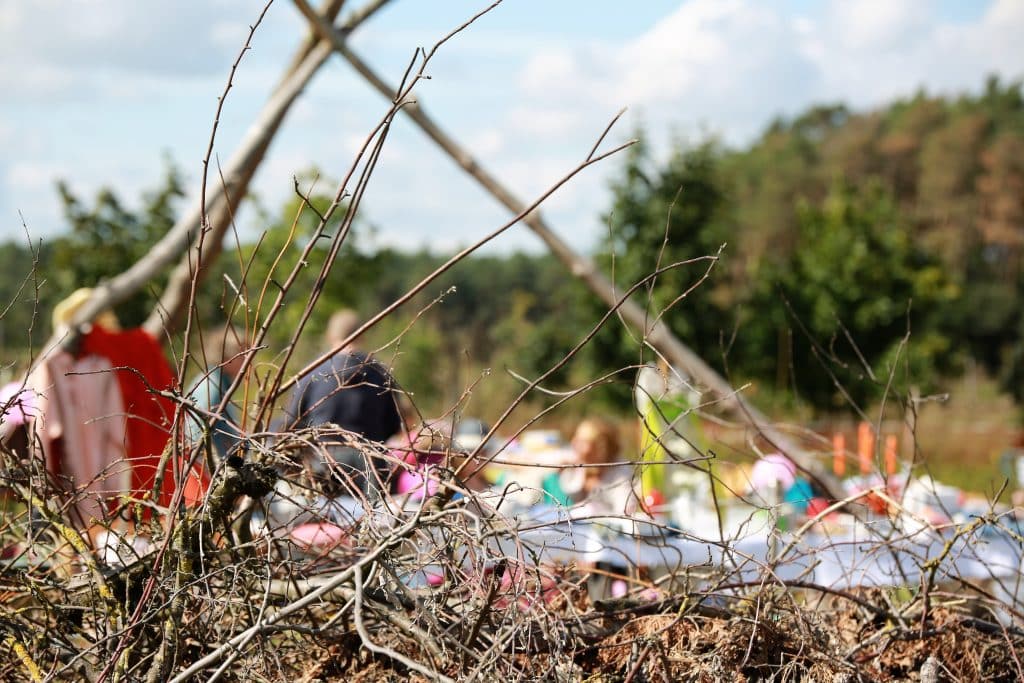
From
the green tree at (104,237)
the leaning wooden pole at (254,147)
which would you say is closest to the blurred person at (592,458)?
the leaning wooden pole at (254,147)

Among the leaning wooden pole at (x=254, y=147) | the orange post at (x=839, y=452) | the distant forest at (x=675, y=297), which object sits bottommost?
the orange post at (x=839, y=452)

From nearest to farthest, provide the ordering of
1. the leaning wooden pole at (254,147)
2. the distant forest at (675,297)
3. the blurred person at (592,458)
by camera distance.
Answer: the distant forest at (675,297) → the blurred person at (592,458) → the leaning wooden pole at (254,147)

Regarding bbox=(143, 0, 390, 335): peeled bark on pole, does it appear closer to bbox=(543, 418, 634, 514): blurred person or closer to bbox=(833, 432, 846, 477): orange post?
bbox=(543, 418, 634, 514): blurred person

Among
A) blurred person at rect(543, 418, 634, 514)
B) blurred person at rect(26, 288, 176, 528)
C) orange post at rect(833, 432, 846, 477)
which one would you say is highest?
blurred person at rect(26, 288, 176, 528)

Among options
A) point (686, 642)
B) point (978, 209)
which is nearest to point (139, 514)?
point (686, 642)

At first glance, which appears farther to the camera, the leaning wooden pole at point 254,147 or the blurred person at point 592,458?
the leaning wooden pole at point 254,147

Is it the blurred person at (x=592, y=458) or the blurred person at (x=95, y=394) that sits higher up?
the blurred person at (x=95, y=394)

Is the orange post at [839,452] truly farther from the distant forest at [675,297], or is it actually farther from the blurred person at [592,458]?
the blurred person at [592,458]

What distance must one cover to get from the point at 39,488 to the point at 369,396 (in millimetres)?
1994

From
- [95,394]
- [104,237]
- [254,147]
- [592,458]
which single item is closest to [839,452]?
[592,458]

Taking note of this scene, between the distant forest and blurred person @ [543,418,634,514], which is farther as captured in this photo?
blurred person @ [543,418,634,514]

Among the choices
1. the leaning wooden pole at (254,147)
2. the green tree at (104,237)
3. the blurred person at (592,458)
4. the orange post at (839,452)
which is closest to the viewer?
the orange post at (839,452)

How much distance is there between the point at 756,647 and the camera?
1.81m

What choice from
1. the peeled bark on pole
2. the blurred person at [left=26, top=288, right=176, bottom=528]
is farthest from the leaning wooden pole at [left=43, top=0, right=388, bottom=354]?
the blurred person at [left=26, top=288, right=176, bottom=528]
